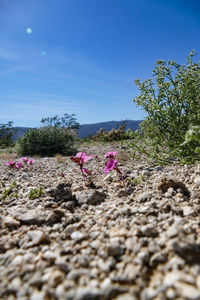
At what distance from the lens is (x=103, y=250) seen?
1710mm

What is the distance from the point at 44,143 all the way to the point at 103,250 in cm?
991

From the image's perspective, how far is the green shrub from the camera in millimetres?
10828

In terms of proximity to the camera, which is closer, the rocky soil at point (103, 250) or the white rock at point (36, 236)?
the rocky soil at point (103, 250)

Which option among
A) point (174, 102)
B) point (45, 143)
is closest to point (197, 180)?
point (174, 102)

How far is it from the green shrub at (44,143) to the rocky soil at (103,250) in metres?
8.24

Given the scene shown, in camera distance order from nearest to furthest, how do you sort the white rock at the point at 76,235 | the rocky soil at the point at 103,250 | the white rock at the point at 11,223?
the rocky soil at the point at 103,250, the white rock at the point at 76,235, the white rock at the point at 11,223

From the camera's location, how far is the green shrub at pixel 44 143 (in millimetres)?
10828

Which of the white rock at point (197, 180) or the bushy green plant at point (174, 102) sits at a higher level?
the bushy green plant at point (174, 102)

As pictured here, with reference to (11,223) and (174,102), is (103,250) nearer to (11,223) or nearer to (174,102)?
(11,223)

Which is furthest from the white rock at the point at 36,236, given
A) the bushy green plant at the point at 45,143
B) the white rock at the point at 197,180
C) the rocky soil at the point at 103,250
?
the bushy green plant at the point at 45,143

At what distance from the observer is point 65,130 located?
12.3m

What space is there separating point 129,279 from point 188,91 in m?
3.19

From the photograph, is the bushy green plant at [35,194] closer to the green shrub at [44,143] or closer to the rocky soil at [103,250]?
the rocky soil at [103,250]

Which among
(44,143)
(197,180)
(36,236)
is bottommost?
(36,236)
